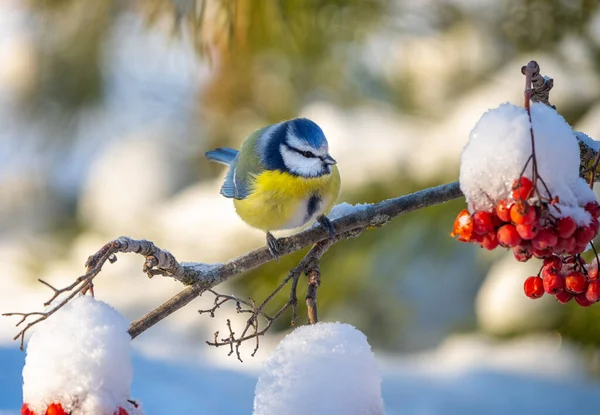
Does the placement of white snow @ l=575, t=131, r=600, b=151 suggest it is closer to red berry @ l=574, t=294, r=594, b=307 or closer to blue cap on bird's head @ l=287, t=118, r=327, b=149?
red berry @ l=574, t=294, r=594, b=307

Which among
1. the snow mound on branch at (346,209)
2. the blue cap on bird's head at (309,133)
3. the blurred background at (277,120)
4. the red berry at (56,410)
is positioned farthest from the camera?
the blurred background at (277,120)

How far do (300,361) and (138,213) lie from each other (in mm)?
1885

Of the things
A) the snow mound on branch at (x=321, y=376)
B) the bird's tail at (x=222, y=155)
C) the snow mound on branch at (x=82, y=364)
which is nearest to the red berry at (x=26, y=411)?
the snow mound on branch at (x=82, y=364)

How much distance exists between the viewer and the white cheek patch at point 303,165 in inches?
31.4

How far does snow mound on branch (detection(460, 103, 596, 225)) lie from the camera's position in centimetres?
36

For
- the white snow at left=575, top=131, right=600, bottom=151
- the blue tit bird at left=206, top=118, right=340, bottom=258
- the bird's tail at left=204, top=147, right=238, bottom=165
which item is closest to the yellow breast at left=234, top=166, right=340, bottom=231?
the blue tit bird at left=206, top=118, right=340, bottom=258

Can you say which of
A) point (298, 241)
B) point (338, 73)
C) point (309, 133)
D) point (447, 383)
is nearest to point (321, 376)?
point (298, 241)

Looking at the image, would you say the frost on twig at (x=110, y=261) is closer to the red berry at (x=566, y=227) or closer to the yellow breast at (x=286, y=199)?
the red berry at (x=566, y=227)

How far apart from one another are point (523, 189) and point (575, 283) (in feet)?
0.38

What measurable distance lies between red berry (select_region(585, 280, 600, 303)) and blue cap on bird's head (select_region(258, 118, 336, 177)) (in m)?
0.39

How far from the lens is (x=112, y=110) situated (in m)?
2.51

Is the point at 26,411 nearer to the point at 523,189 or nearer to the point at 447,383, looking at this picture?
the point at 523,189

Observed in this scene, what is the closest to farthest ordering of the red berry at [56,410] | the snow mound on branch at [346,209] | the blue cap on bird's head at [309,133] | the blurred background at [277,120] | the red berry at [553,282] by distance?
the red berry at [56,410] < the red berry at [553,282] < the snow mound on branch at [346,209] < the blue cap on bird's head at [309,133] < the blurred background at [277,120]

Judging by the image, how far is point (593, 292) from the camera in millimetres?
437
